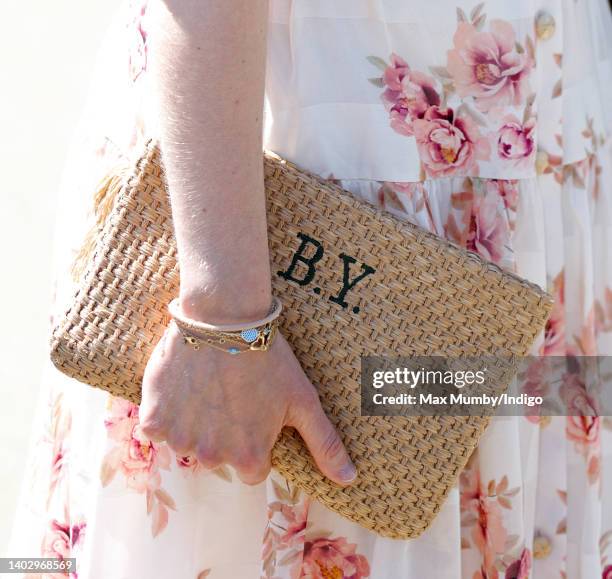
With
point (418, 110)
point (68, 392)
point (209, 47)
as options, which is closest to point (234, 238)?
point (209, 47)

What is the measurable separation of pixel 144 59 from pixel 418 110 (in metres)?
0.30

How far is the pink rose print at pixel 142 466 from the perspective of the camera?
3.01ft

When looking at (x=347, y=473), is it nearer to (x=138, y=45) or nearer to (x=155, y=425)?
(x=155, y=425)

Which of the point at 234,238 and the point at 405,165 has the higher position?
the point at 405,165

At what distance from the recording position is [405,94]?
2.96 ft

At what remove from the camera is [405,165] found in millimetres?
905

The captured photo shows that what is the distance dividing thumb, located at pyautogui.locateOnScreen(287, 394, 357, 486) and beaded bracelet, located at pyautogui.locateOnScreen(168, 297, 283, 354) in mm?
80

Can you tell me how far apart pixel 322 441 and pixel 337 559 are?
180mm

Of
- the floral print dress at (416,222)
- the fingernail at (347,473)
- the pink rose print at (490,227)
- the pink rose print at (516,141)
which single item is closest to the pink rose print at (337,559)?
the floral print dress at (416,222)

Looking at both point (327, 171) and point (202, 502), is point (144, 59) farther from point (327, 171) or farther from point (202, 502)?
point (202, 502)

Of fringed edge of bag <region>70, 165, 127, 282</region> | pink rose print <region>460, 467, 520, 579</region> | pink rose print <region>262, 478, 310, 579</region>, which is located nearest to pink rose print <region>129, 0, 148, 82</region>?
fringed edge of bag <region>70, 165, 127, 282</region>

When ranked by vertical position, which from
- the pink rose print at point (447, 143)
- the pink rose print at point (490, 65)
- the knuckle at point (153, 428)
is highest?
the pink rose print at point (490, 65)

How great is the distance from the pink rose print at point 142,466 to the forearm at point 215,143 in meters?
0.21

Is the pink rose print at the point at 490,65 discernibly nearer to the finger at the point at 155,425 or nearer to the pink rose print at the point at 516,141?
the pink rose print at the point at 516,141
